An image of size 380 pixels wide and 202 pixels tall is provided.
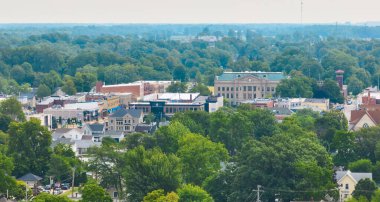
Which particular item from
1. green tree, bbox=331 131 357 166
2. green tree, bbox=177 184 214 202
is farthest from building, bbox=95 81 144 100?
green tree, bbox=177 184 214 202

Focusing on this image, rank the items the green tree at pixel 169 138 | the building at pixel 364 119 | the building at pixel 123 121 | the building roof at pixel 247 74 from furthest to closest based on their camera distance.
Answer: the building roof at pixel 247 74
the building at pixel 123 121
the building at pixel 364 119
the green tree at pixel 169 138

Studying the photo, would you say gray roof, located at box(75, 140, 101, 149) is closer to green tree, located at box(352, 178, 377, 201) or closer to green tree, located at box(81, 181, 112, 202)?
green tree, located at box(81, 181, 112, 202)

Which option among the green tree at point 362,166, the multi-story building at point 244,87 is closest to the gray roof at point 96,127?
the multi-story building at point 244,87

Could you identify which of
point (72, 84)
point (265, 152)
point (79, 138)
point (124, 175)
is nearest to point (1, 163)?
point (124, 175)

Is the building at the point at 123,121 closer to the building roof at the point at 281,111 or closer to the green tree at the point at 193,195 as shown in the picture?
the building roof at the point at 281,111

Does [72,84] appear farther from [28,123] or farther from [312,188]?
[312,188]

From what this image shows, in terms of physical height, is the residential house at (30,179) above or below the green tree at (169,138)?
below
